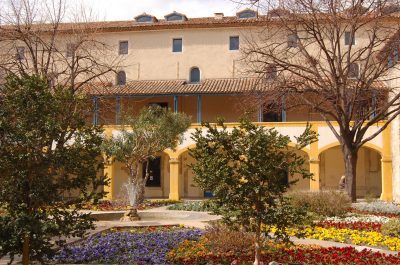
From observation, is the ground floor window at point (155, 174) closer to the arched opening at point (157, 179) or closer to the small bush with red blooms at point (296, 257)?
the arched opening at point (157, 179)

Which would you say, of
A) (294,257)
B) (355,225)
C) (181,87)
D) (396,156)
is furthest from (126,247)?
(181,87)

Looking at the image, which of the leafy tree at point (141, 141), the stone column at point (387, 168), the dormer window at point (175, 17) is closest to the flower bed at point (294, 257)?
the leafy tree at point (141, 141)

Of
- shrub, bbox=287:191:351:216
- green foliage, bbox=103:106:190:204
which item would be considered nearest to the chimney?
green foliage, bbox=103:106:190:204

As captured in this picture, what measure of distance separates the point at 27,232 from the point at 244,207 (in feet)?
10.00

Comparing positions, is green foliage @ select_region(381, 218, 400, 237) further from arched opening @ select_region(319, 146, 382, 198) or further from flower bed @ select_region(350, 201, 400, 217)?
arched opening @ select_region(319, 146, 382, 198)

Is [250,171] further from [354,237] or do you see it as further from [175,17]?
[175,17]

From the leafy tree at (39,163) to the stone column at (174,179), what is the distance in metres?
21.8

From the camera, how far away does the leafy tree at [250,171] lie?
7578 millimetres

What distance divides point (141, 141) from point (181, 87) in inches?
495

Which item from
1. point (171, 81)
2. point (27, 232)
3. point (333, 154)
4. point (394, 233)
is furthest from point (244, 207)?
point (171, 81)

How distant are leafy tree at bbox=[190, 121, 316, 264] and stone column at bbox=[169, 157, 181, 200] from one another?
69.0 feet

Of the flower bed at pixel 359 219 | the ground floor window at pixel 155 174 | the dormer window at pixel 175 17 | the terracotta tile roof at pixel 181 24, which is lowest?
the flower bed at pixel 359 219

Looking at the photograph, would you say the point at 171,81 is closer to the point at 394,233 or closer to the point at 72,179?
the point at 394,233

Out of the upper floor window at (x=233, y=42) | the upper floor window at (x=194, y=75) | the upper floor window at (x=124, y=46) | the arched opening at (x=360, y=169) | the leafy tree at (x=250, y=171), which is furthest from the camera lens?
the upper floor window at (x=124, y=46)
